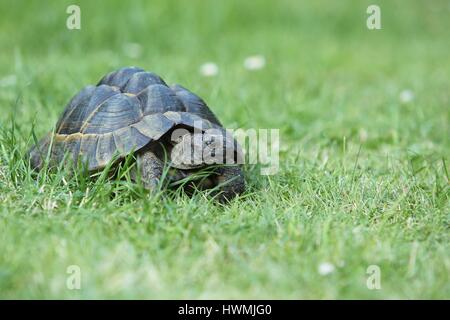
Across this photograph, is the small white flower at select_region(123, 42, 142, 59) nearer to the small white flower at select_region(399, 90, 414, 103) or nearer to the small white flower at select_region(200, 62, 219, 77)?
the small white flower at select_region(200, 62, 219, 77)

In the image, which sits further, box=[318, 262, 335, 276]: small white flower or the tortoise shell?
the tortoise shell

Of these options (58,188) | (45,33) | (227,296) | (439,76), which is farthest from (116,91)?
(439,76)

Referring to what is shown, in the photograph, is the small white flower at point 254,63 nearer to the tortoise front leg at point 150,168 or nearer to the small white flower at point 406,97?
the small white flower at point 406,97

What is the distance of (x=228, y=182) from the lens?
3508 mm

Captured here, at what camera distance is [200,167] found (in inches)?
136

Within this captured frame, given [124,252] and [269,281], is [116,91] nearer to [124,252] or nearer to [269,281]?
[124,252]

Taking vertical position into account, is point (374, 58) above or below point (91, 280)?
above

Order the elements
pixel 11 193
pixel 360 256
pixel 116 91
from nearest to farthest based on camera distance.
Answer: pixel 360 256
pixel 11 193
pixel 116 91

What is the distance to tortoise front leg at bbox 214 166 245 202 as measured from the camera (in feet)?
11.6

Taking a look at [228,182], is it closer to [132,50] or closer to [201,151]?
[201,151]

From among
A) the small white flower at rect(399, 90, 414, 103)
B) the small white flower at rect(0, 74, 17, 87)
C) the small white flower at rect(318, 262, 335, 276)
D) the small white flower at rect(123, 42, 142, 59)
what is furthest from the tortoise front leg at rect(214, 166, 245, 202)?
the small white flower at rect(123, 42, 142, 59)

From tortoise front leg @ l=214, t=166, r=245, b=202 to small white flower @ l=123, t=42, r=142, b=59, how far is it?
346 cm

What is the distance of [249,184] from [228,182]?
1.01 ft

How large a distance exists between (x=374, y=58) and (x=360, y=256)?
5426 mm
